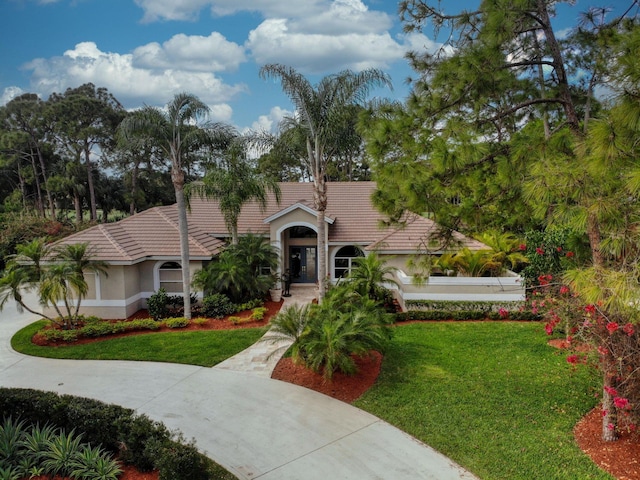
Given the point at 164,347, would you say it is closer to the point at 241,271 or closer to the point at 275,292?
the point at 241,271

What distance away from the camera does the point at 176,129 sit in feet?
45.2

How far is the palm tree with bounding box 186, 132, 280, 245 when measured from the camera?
15.3m

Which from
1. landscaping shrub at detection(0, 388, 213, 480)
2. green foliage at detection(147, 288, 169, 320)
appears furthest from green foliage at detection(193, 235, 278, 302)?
landscaping shrub at detection(0, 388, 213, 480)

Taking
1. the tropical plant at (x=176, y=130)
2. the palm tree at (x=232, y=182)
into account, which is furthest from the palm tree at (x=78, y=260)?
the palm tree at (x=232, y=182)

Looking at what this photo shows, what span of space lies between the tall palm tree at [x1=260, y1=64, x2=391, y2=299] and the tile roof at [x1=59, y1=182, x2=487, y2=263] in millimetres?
2934

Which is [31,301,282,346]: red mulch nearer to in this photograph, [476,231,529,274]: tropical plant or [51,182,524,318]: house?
[51,182,524,318]: house

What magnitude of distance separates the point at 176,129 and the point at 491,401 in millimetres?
12093

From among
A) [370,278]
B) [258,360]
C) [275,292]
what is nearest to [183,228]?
[275,292]

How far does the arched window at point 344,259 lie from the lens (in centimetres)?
1916

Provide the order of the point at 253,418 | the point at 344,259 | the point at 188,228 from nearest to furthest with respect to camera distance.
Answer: the point at 253,418
the point at 188,228
the point at 344,259

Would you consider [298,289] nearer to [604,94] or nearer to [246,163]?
[246,163]

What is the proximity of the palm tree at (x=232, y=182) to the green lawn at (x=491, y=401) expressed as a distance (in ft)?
27.1

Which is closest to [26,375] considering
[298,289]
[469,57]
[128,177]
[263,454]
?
[263,454]

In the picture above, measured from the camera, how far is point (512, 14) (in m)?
6.77
